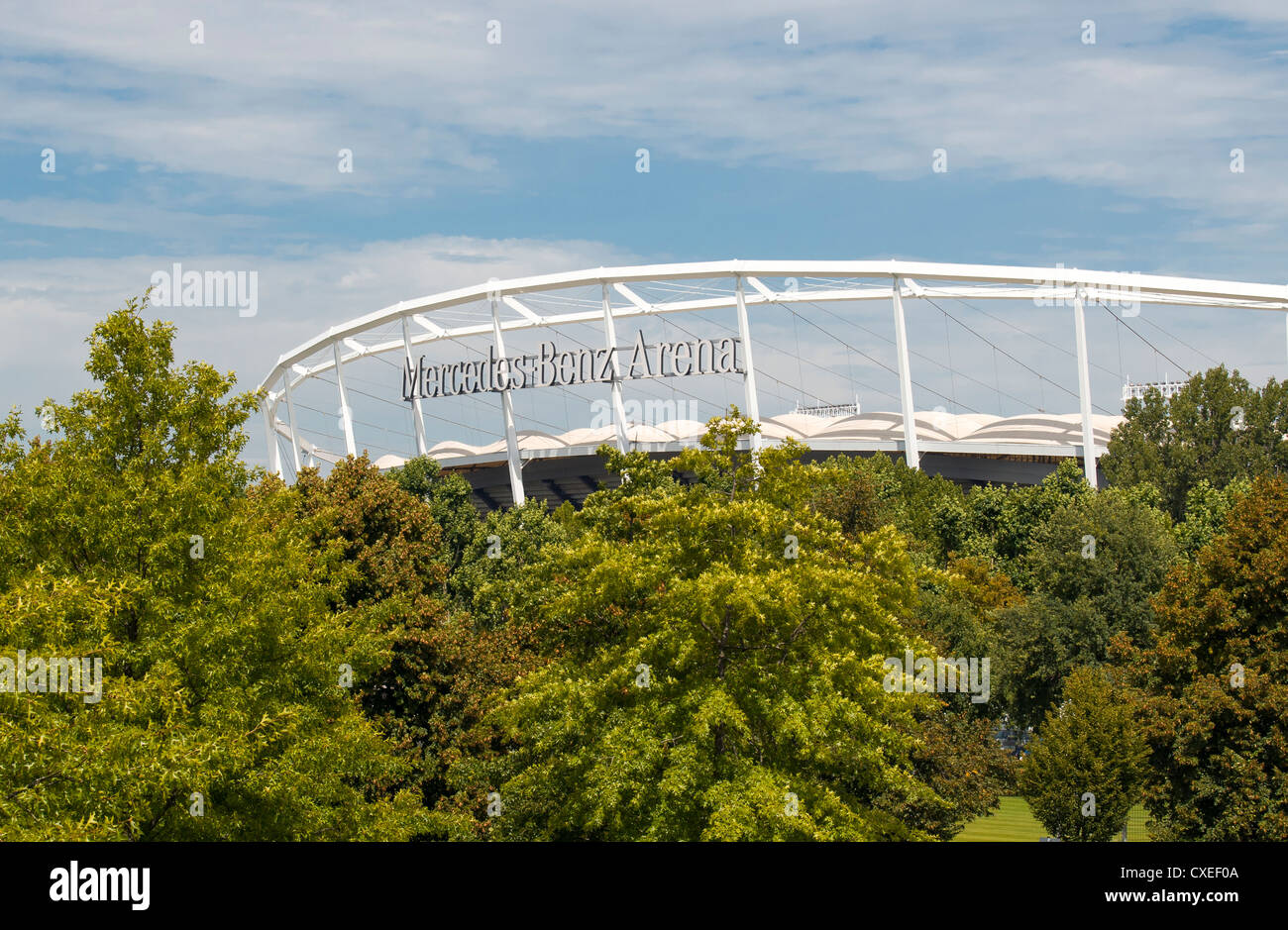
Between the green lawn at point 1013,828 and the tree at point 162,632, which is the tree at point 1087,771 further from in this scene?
the tree at point 162,632

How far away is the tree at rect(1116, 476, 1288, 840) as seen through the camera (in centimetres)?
2488

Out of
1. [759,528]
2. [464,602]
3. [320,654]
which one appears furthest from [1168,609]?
[464,602]

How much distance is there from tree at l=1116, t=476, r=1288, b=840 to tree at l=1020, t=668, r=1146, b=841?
4.15 feet

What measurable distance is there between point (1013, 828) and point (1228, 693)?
14008mm

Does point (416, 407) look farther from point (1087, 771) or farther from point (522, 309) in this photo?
point (1087, 771)

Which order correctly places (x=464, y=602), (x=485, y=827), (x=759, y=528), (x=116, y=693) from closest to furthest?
(x=116, y=693) → (x=759, y=528) → (x=485, y=827) → (x=464, y=602)

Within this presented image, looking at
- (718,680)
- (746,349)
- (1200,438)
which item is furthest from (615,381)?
(718,680)

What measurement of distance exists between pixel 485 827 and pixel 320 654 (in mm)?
5709

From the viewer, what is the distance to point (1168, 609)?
2806 cm

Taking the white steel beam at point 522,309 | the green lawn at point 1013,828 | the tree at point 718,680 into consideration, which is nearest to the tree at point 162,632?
the tree at point 718,680

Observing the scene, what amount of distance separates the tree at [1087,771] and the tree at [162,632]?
16.7 m

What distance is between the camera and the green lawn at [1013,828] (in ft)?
119

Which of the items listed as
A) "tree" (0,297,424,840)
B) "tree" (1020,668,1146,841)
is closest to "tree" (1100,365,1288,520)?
"tree" (1020,668,1146,841)
